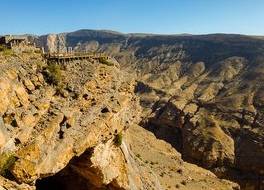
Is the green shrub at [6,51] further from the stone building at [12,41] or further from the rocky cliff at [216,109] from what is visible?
the rocky cliff at [216,109]

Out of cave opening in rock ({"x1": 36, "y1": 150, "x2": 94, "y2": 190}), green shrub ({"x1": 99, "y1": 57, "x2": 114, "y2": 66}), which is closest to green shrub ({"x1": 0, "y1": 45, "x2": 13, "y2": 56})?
green shrub ({"x1": 99, "y1": 57, "x2": 114, "y2": 66})

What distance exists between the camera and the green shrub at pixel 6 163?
28.0 m

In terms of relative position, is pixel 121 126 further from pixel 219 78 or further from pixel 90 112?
pixel 219 78

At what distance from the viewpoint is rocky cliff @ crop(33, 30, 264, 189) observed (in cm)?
10469

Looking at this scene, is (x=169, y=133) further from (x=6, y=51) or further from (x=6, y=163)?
(x=6, y=163)

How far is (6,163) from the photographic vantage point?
1112 inches

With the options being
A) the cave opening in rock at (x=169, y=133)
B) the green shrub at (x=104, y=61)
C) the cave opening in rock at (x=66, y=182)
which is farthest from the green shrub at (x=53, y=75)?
the cave opening in rock at (x=169, y=133)

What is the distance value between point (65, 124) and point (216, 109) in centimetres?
10519

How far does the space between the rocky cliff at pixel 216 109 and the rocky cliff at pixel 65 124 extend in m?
46.5

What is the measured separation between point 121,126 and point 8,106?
10944 millimetres

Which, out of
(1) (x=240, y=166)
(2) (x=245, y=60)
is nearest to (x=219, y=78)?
(2) (x=245, y=60)

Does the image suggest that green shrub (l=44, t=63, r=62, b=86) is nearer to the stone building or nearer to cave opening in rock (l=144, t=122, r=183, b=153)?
the stone building

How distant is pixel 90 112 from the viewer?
34688 mm

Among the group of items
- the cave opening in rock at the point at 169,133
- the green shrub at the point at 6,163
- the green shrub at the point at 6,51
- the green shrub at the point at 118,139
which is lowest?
the cave opening in rock at the point at 169,133
